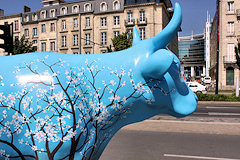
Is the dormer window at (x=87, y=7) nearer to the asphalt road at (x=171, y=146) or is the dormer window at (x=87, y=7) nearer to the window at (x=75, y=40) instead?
the window at (x=75, y=40)

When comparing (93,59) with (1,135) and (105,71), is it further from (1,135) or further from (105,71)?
(1,135)

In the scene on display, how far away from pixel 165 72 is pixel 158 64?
103mm

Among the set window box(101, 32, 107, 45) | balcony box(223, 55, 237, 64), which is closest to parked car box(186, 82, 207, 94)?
balcony box(223, 55, 237, 64)

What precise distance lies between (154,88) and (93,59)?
25.1 inches

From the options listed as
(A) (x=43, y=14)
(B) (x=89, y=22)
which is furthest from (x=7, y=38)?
(A) (x=43, y=14)

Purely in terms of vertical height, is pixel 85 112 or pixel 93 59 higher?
pixel 93 59

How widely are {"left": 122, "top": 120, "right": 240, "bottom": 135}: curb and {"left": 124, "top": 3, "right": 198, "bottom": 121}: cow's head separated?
6.01 m

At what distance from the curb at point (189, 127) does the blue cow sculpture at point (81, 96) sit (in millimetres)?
6032

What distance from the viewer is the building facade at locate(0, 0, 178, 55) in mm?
33438

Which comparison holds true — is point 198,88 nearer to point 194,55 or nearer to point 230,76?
point 230,76

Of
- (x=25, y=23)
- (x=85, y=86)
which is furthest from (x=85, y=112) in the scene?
(x=25, y=23)

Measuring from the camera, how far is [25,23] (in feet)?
136

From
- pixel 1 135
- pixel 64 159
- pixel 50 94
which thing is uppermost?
pixel 50 94

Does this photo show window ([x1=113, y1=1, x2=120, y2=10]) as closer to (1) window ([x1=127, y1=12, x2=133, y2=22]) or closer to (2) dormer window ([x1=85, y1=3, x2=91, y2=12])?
(1) window ([x1=127, y1=12, x2=133, y2=22])
